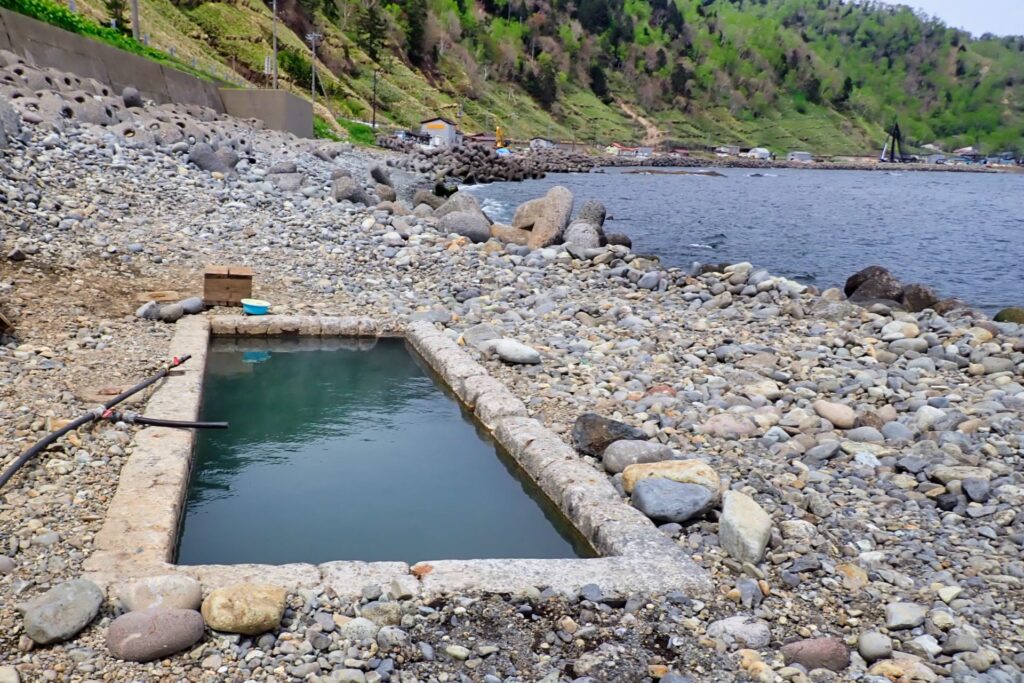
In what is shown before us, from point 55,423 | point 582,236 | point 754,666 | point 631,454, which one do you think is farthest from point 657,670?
point 582,236

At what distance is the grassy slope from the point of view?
185 ft

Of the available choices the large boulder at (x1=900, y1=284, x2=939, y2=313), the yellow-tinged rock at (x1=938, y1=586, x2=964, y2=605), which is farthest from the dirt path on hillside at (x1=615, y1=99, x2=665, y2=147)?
the yellow-tinged rock at (x1=938, y1=586, x2=964, y2=605)

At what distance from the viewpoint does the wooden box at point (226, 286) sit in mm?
9211

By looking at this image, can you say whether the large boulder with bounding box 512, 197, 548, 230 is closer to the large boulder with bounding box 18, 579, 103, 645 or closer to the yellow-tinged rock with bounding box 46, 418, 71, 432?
the yellow-tinged rock with bounding box 46, 418, 71, 432

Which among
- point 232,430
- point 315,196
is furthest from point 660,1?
point 232,430

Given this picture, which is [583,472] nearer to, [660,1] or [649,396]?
[649,396]

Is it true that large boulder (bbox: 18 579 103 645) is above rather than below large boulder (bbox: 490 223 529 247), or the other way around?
below

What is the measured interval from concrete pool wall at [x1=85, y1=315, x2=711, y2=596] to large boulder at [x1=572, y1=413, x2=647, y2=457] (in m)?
0.19

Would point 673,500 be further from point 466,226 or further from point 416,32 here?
point 416,32

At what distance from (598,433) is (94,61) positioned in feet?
77.3

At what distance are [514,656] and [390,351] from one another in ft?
19.3

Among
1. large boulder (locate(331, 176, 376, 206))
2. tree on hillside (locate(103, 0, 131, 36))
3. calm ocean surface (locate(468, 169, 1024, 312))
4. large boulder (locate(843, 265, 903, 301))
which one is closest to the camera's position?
large boulder (locate(843, 265, 903, 301))

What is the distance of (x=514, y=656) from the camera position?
3.69 m

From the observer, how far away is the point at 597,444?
6.12 m
